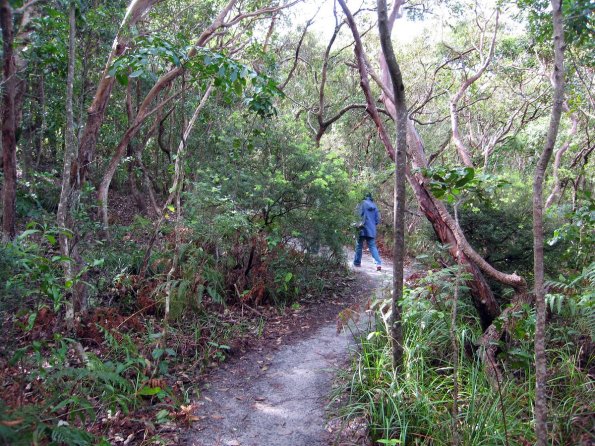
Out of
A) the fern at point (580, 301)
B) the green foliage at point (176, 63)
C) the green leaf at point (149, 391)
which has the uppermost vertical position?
the green foliage at point (176, 63)

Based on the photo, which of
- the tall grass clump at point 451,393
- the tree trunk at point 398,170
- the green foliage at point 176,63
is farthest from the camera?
the green foliage at point 176,63

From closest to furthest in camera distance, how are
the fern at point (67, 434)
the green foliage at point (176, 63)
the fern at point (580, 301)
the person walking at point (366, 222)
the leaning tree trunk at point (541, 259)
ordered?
the fern at point (67, 434)
the leaning tree trunk at point (541, 259)
the fern at point (580, 301)
the green foliage at point (176, 63)
the person walking at point (366, 222)

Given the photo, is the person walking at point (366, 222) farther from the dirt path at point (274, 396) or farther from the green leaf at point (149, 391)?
the green leaf at point (149, 391)

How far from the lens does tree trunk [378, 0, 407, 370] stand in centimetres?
382

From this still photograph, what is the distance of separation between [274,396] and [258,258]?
3.09 m

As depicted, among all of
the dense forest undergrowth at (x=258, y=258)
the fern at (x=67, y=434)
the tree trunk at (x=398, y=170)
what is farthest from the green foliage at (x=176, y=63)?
the fern at (x=67, y=434)

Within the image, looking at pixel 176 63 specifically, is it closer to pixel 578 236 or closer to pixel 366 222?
pixel 578 236

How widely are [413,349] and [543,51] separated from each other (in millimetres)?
9496

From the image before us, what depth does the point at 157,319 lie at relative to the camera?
247 inches

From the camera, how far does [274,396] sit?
484 centimetres

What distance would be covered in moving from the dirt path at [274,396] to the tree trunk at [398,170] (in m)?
1.04

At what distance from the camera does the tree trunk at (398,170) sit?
150 inches

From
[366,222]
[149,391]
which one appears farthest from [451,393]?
[366,222]

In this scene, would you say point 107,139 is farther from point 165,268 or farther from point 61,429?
point 61,429
